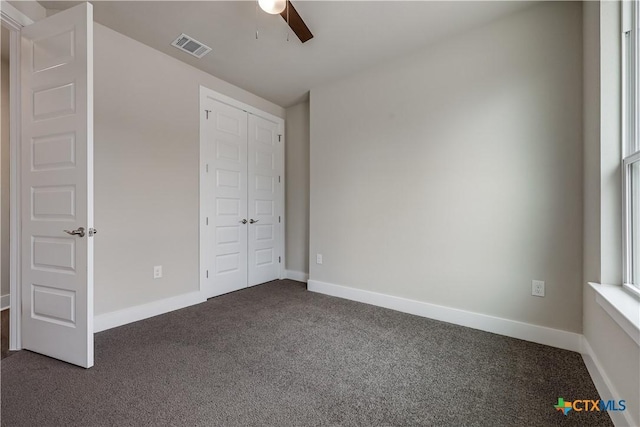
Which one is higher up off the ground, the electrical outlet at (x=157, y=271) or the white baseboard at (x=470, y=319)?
the electrical outlet at (x=157, y=271)

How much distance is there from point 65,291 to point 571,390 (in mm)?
3317

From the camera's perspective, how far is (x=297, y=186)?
421cm

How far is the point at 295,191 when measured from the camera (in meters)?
4.23

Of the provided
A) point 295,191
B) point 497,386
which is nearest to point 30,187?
point 295,191

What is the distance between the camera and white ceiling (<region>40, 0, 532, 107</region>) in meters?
2.16

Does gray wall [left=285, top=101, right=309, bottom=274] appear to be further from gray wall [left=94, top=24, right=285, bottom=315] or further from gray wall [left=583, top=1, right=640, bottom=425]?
gray wall [left=583, top=1, right=640, bottom=425]

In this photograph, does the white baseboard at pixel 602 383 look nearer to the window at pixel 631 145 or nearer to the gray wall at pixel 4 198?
the window at pixel 631 145

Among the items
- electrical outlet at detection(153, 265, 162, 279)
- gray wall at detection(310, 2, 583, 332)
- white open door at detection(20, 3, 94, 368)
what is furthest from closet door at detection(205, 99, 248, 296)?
white open door at detection(20, 3, 94, 368)

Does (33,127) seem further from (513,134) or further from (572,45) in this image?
(572,45)

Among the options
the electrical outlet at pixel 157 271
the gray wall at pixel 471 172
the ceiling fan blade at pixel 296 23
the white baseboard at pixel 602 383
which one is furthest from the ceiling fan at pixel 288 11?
the white baseboard at pixel 602 383

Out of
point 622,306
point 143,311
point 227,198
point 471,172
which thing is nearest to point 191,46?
point 227,198

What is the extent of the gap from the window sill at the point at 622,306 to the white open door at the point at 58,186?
2925 mm

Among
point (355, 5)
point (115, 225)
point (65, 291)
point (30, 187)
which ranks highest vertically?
point (355, 5)

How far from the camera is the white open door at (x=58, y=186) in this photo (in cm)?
176
